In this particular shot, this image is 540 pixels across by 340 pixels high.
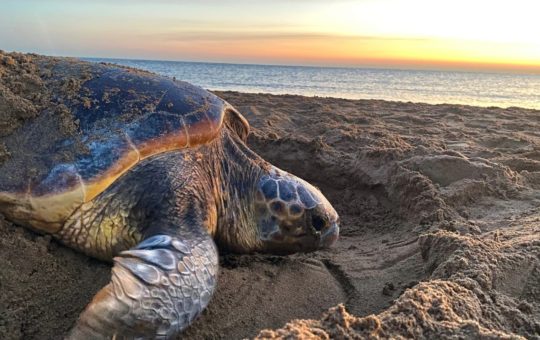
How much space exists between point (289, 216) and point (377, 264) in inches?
21.5

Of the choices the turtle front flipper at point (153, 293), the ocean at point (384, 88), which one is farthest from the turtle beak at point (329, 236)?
the ocean at point (384, 88)

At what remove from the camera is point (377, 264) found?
2.43 meters

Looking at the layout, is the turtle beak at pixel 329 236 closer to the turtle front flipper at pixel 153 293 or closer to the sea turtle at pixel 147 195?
the sea turtle at pixel 147 195

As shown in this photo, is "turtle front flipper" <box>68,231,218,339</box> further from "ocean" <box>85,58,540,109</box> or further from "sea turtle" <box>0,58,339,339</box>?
"ocean" <box>85,58,540,109</box>

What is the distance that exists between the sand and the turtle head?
11cm

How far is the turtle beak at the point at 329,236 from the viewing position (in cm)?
247

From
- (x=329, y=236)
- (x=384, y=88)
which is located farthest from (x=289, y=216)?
(x=384, y=88)

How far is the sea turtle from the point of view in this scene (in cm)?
146

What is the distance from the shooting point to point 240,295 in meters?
1.97

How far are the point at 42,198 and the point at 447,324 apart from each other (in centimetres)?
154

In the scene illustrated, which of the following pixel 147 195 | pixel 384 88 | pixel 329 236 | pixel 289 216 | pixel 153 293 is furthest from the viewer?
pixel 384 88

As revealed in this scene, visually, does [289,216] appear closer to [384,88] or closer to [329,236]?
[329,236]

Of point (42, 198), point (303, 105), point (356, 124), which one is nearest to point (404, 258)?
point (42, 198)

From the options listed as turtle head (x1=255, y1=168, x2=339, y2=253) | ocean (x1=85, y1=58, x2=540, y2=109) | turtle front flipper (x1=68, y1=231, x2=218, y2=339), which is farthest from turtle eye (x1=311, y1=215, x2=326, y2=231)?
ocean (x1=85, y1=58, x2=540, y2=109)
